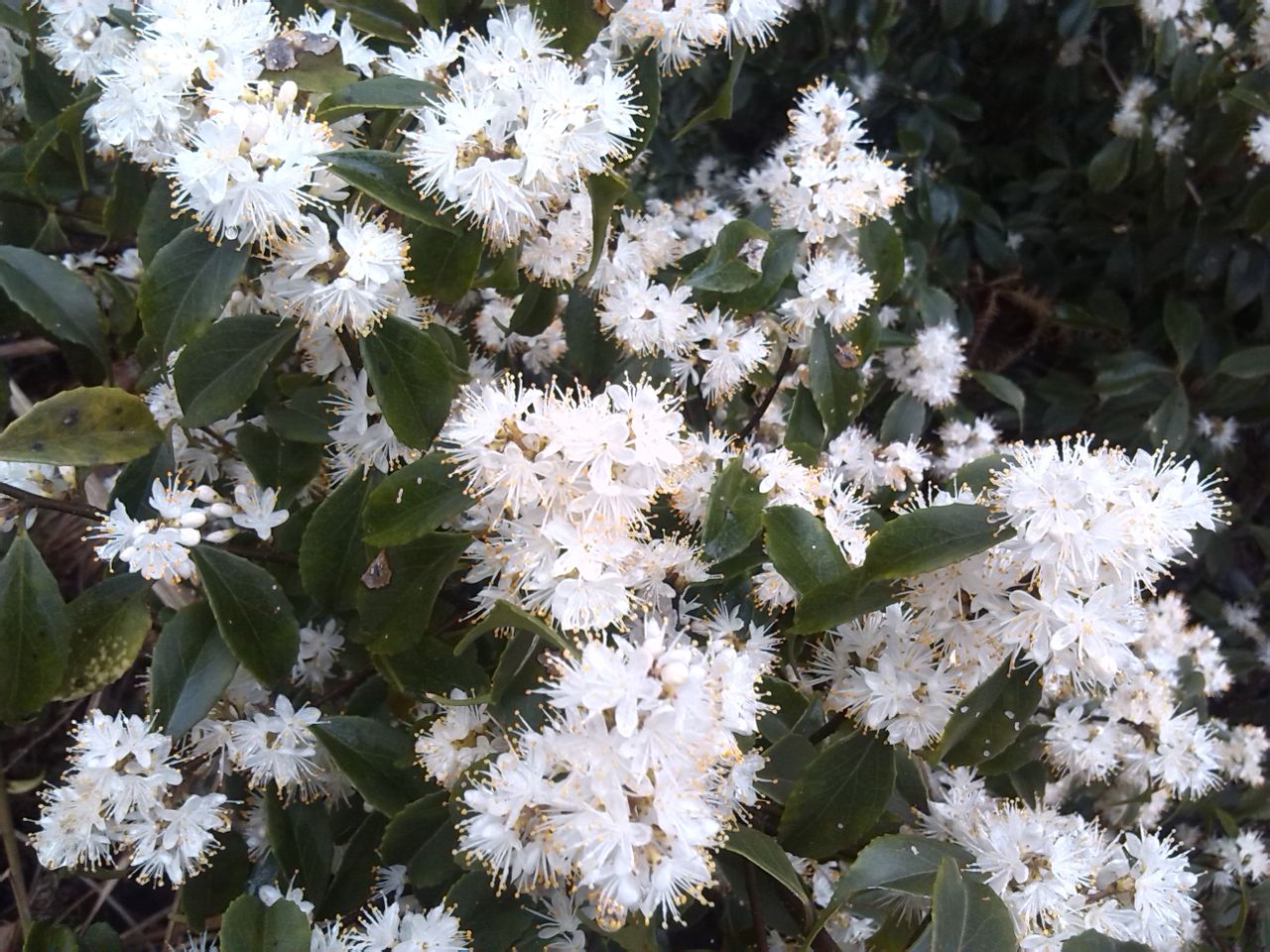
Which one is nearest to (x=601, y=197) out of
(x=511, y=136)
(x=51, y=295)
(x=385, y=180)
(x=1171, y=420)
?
(x=511, y=136)

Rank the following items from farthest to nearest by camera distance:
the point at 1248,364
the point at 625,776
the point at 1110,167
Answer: the point at 1110,167, the point at 1248,364, the point at 625,776

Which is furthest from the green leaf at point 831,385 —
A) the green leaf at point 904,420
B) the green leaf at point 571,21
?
the green leaf at point 571,21

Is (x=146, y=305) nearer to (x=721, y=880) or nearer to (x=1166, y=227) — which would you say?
(x=721, y=880)

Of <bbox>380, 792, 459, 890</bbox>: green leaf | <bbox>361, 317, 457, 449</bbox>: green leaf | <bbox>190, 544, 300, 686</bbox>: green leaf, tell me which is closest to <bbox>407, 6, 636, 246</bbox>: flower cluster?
<bbox>361, 317, 457, 449</bbox>: green leaf

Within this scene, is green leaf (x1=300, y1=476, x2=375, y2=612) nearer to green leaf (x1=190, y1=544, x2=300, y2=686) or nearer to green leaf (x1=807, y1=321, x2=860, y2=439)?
green leaf (x1=190, y1=544, x2=300, y2=686)

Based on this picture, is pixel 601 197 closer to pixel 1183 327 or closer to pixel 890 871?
pixel 890 871

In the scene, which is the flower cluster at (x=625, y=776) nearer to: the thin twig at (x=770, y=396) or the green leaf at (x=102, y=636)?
the green leaf at (x=102, y=636)

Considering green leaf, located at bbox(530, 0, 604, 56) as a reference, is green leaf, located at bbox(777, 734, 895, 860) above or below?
below
